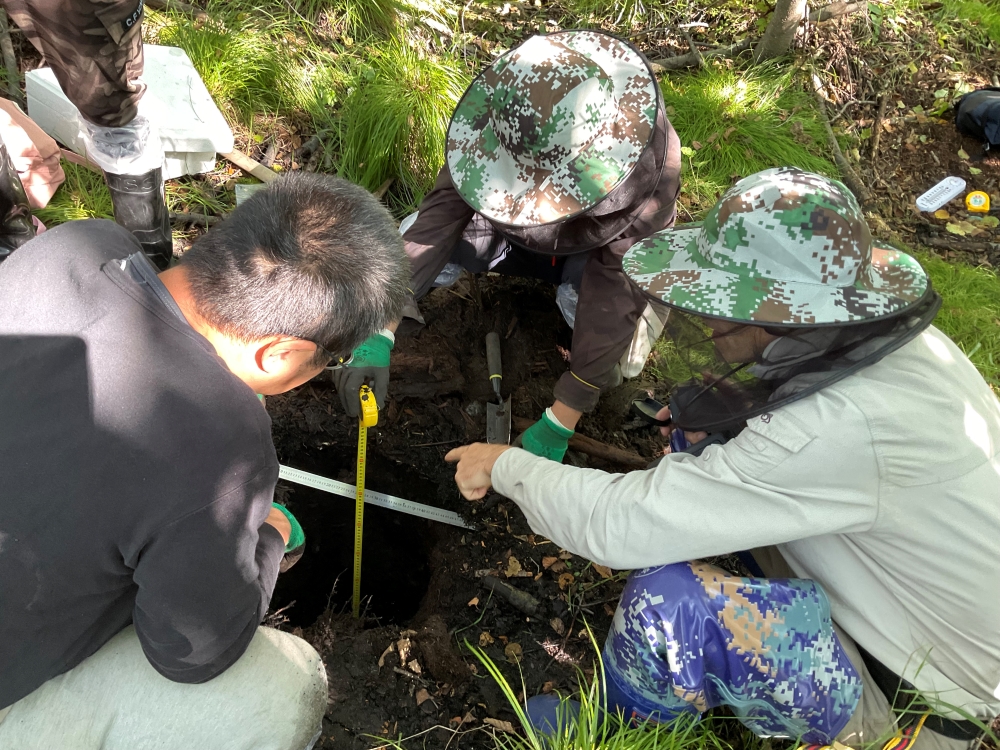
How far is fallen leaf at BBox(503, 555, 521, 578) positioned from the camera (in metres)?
2.84

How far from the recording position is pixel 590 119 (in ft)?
8.11

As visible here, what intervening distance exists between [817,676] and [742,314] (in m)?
1.03

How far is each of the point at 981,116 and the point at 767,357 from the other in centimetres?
417

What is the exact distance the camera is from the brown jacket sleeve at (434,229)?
2945 millimetres

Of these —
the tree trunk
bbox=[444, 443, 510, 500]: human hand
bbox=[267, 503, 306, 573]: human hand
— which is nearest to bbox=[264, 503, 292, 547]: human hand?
bbox=[267, 503, 306, 573]: human hand

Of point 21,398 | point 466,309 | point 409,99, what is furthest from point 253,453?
point 409,99

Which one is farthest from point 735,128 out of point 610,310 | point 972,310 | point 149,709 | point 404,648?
point 149,709

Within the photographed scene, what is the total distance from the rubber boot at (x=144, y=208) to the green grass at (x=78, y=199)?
347mm

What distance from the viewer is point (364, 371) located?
2.83m

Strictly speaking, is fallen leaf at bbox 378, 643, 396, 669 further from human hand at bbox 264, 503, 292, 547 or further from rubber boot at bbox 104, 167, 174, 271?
rubber boot at bbox 104, 167, 174, 271

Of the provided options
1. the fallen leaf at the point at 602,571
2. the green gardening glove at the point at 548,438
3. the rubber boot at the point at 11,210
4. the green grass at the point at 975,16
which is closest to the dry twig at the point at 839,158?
the green grass at the point at 975,16

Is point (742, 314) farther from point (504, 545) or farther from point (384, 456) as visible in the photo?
point (384, 456)

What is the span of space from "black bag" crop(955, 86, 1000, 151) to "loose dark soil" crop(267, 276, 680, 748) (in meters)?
3.27

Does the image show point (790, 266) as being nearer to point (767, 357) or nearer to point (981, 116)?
point (767, 357)
